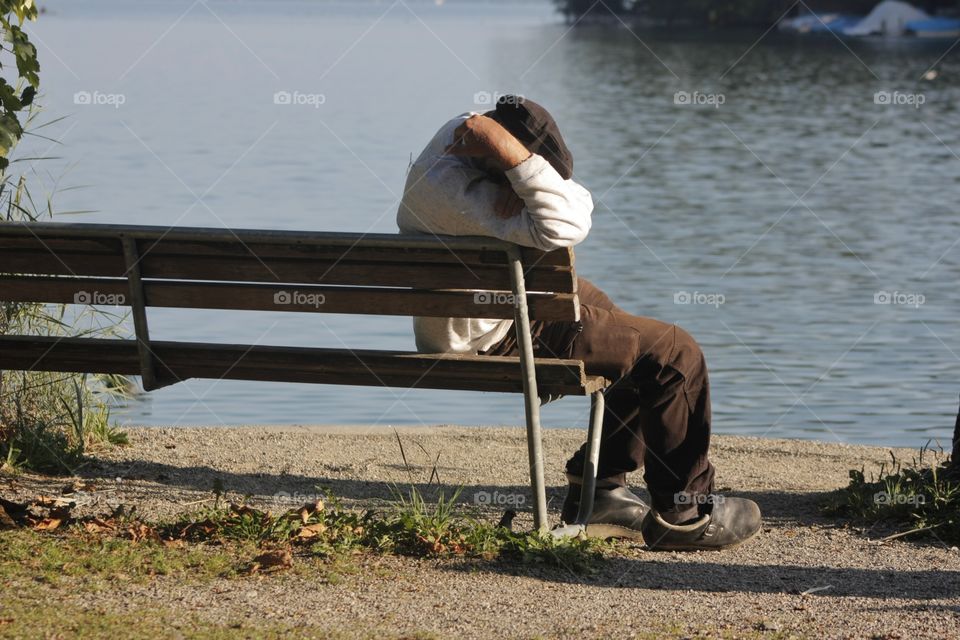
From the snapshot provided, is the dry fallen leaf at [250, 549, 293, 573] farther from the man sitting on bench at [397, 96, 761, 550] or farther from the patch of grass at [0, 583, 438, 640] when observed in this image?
the man sitting on bench at [397, 96, 761, 550]

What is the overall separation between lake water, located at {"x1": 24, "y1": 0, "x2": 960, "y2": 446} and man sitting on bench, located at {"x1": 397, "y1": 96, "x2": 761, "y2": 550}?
3682mm

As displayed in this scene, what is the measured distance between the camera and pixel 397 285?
4.62 meters

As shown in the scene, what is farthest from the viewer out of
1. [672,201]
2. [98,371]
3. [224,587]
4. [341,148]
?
[341,148]

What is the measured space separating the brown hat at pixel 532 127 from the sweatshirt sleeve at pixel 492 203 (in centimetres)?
12

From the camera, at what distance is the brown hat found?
15.4 ft

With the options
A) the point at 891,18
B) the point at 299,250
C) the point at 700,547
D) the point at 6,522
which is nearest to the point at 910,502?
the point at 700,547

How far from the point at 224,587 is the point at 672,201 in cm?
1616

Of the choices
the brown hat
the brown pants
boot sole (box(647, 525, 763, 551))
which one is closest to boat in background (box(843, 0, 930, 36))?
boot sole (box(647, 525, 763, 551))

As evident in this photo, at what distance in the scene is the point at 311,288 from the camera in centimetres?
468

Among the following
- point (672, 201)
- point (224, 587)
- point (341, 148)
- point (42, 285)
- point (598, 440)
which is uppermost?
point (341, 148)

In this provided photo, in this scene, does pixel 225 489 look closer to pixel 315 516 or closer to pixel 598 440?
pixel 315 516

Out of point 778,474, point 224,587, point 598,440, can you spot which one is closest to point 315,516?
point 224,587

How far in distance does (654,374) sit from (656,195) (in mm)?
15943

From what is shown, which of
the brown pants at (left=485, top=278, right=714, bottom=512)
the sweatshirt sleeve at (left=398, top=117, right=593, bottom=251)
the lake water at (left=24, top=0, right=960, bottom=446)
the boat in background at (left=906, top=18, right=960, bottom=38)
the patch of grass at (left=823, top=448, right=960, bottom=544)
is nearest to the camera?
the sweatshirt sleeve at (left=398, top=117, right=593, bottom=251)
